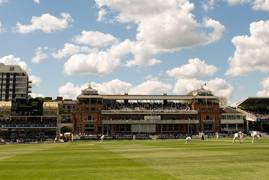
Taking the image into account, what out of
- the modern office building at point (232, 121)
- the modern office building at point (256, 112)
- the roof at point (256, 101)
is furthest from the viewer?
the roof at point (256, 101)

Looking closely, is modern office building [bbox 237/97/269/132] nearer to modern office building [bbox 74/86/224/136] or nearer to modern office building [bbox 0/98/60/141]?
modern office building [bbox 74/86/224/136]

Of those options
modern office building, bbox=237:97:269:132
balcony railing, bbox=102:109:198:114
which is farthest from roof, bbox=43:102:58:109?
modern office building, bbox=237:97:269:132

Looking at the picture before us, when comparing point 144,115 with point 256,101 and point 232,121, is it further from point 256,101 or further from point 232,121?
point 256,101

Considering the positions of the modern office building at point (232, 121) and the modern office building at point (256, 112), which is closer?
the modern office building at point (256, 112)

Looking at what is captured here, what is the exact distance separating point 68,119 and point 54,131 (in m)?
20.1

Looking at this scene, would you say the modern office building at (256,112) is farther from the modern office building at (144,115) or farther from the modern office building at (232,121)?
the modern office building at (144,115)

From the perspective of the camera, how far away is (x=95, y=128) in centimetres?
16625

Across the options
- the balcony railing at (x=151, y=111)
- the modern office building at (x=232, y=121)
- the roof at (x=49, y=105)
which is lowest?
the modern office building at (x=232, y=121)

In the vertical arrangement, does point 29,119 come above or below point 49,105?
below

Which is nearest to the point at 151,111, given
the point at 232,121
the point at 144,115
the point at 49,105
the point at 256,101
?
the point at 144,115

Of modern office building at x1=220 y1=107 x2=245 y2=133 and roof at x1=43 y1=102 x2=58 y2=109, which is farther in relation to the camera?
modern office building at x1=220 y1=107 x2=245 y2=133

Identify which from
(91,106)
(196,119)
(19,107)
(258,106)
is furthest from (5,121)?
(258,106)

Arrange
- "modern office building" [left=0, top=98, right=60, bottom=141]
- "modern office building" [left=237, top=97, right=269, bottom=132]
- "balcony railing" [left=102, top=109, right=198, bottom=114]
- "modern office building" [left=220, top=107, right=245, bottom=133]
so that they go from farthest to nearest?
"modern office building" [left=220, top=107, right=245, bottom=133]
"balcony railing" [left=102, top=109, right=198, bottom=114]
"modern office building" [left=237, top=97, right=269, bottom=132]
"modern office building" [left=0, top=98, right=60, bottom=141]

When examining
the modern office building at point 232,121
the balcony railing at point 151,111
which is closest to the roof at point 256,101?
the modern office building at point 232,121
